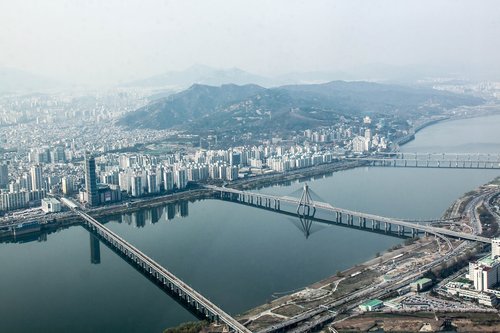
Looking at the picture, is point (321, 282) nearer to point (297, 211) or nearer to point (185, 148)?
point (297, 211)

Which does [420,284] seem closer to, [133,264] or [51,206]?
[133,264]

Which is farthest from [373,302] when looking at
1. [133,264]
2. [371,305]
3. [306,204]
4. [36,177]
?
[36,177]

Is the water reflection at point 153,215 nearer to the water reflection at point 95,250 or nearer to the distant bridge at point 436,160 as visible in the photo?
the water reflection at point 95,250

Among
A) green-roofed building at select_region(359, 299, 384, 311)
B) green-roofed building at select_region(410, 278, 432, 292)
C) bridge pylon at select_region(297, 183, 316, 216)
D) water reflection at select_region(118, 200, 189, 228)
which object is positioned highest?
bridge pylon at select_region(297, 183, 316, 216)

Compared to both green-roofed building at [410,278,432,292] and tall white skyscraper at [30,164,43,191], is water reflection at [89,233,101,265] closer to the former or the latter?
tall white skyscraper at [30,164,43,191]

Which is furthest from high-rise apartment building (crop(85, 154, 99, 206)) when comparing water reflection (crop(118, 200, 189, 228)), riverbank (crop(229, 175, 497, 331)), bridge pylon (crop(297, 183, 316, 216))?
riverbank (crop(229, 175, 497, 331))

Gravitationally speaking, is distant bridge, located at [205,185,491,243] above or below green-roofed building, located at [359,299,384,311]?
above

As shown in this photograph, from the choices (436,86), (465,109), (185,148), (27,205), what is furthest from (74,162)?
(436,86)

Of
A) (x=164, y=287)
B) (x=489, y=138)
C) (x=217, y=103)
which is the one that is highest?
(x=217, y=103)
